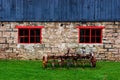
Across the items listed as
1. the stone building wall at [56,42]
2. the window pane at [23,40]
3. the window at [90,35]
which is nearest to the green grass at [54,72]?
the stone building wall at [56,42]

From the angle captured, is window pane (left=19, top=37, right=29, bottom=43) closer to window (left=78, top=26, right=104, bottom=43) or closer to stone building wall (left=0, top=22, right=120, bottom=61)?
stone building wall (left=0, top=22, right=120, bottom=61)

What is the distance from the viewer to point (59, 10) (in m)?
24.6

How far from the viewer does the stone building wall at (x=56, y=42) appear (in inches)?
963

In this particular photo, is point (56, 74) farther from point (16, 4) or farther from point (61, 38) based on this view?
point (16, 4)

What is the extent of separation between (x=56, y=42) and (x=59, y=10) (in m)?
1.91

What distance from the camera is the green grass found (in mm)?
18922

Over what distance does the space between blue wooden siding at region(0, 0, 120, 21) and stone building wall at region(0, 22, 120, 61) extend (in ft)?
0.99

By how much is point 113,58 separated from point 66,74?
18.2ft

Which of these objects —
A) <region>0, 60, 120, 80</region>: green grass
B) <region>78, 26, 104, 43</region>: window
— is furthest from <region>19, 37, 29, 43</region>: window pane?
<region>78, 26, 104, 43</region>: window

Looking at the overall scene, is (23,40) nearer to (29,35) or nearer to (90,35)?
(29,35)

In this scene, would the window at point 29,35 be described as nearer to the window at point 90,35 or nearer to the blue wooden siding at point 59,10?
the blue wooden siding at point 59,10

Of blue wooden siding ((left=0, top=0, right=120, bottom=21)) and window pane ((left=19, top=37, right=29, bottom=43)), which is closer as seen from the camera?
blue wooden siding ((left=0, top=0, right=120, bottom=21))

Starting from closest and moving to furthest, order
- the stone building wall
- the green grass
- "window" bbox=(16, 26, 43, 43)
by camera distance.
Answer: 1. the green grass
2. the stone building wall
3. "window" bbox=(16, 26, 43, 43)

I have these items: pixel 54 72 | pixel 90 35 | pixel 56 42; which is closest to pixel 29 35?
pixel 56 42
